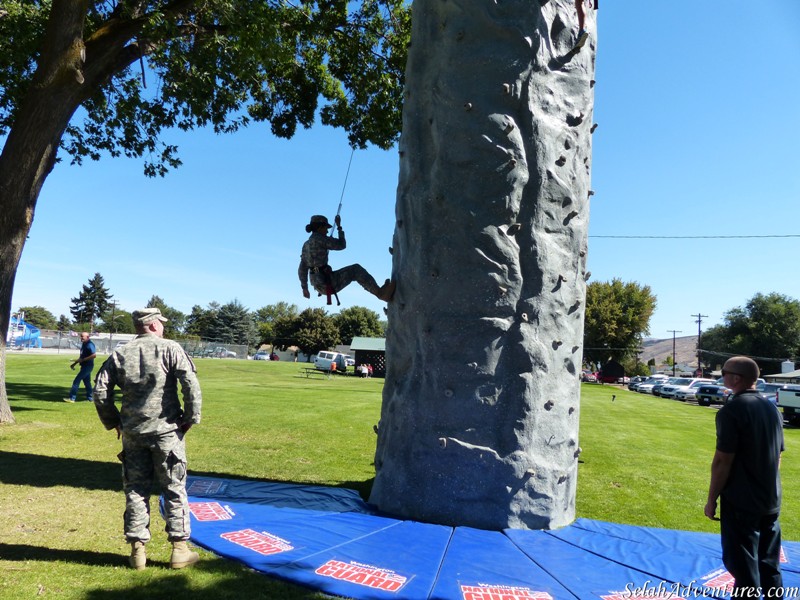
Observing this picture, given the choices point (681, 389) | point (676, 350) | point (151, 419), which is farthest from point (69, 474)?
Result: point (676, 350)

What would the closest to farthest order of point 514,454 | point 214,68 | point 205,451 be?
point 514,454
point 205,451
point 214,68

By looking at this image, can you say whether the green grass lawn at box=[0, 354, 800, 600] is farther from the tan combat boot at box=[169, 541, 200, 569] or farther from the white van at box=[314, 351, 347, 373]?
the white van at box=[314, 351, 347, 373]

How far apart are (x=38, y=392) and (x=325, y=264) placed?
50.3 feet

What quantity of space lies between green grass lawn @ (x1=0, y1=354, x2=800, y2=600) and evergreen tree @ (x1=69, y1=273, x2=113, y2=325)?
364 feet

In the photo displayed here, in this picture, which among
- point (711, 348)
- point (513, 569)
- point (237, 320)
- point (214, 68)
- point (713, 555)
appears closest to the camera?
point (513, 569)

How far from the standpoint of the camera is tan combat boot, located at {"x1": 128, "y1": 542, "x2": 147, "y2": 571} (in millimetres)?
4957

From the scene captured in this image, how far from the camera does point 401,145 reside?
7902mm

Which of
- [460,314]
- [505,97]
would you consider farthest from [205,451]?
[505,97]

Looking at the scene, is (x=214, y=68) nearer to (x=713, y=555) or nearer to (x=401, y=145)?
(x=401, y=145)

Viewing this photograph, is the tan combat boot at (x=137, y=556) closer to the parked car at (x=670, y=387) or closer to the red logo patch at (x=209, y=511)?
the red logo patch at (x=209, y=511)

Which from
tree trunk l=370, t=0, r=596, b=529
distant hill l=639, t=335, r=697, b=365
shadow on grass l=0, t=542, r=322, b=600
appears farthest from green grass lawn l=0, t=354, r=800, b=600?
distant hill l=639, t=335, r=697, b=365

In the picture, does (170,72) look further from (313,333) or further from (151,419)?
(313,333)

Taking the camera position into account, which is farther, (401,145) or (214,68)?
(214,68)

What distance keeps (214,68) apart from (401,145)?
7.25 meters
